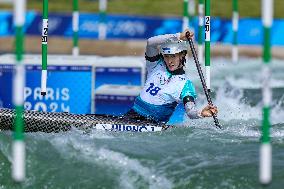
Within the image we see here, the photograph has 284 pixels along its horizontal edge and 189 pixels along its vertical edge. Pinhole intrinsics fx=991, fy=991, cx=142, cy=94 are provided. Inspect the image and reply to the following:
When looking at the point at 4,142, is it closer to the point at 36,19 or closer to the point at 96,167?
the point at 96,167

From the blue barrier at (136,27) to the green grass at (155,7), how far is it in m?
3.08

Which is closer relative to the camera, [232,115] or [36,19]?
[232,115]

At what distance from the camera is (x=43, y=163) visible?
30.4 ft

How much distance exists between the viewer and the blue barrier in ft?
75.6

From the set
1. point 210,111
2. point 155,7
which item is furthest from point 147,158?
point 155,7

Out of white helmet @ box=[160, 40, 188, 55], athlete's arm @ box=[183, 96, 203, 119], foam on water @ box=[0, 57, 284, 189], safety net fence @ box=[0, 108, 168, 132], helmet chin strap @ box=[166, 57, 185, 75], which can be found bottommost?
foam on water @ box=[0, 57, 284, 189]

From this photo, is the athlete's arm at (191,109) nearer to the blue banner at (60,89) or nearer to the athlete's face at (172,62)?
the athlete's face at (172,62)

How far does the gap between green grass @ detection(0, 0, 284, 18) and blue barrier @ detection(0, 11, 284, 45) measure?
3078mm

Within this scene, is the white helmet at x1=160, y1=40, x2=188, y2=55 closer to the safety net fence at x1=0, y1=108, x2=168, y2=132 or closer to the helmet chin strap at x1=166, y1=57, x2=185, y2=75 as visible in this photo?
the helmet chin strap at x1=166, y1=57, x2=185, y2=75

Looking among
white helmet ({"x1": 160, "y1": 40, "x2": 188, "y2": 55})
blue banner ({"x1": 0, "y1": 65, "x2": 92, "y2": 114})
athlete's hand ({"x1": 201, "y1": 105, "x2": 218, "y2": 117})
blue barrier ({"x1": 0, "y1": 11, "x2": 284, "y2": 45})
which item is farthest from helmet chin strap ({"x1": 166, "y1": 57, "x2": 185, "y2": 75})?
blue barrier ({"x1": 0, "y1": 11, "x2": 284, "y2": 45})

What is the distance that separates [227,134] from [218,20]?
42.5ft

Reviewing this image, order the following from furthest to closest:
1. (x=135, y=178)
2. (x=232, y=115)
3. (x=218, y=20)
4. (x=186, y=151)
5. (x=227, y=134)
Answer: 1. (x=218, y=20)
2. (x=232, y=115)
3. (x=227, y=134)
4. (x=186, y=151)
5. (x=135, y=178)

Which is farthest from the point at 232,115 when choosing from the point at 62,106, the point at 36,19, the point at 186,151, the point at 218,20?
the point at 36,19

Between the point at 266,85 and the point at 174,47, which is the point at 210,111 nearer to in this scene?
the point at 174,47
